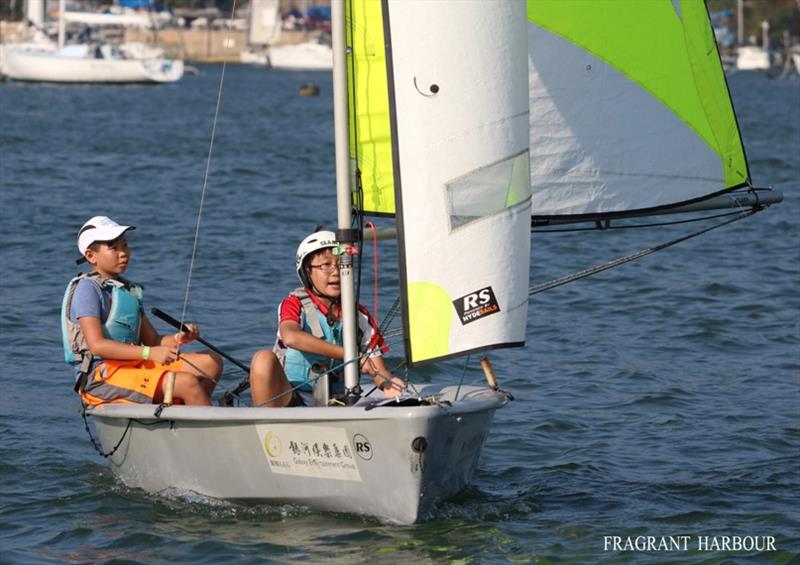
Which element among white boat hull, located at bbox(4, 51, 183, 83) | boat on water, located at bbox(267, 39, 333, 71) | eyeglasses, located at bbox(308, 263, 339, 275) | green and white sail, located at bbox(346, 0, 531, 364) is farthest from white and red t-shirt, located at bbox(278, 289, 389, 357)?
boat on water, located at bbox(267, 39, 333, 71)

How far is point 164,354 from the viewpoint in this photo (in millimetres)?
6777

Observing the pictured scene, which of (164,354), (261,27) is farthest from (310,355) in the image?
(261,27)

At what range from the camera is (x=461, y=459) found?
21.9ft

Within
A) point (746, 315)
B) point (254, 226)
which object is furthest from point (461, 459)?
point (254, 226)

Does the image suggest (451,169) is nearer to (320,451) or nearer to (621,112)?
(320,451)

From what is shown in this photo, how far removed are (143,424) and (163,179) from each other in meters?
15.6

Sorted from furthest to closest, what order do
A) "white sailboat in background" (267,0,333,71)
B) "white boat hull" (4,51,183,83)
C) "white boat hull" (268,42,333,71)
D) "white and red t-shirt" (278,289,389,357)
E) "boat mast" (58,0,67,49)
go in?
"white boat hull" (268,42,333,71)
"white sailboat in background" (267,0,333,71)
"white boat hull" (4,51,183,83)
"boat mast" (58,0,67,49)
"white and red t-shirt" (278,289,389,357)

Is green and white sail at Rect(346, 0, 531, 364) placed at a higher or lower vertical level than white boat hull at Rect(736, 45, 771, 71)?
higher

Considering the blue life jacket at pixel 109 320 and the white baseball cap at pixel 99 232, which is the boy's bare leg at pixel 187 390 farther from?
the white baseball cap at pixel 99 232

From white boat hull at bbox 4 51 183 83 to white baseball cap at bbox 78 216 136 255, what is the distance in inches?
1884

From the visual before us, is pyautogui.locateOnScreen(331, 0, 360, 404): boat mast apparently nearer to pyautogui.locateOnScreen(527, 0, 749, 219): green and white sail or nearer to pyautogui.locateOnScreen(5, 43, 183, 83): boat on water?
pyautogui.locateOnScreen(527, 0, 749, 219): green and white sail

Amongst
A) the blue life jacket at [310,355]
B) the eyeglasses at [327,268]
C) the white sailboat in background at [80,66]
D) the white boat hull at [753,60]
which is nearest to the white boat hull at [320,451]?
the blue life jacket at [310,355]

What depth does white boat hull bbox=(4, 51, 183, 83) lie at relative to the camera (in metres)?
53.5

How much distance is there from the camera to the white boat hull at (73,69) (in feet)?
176
